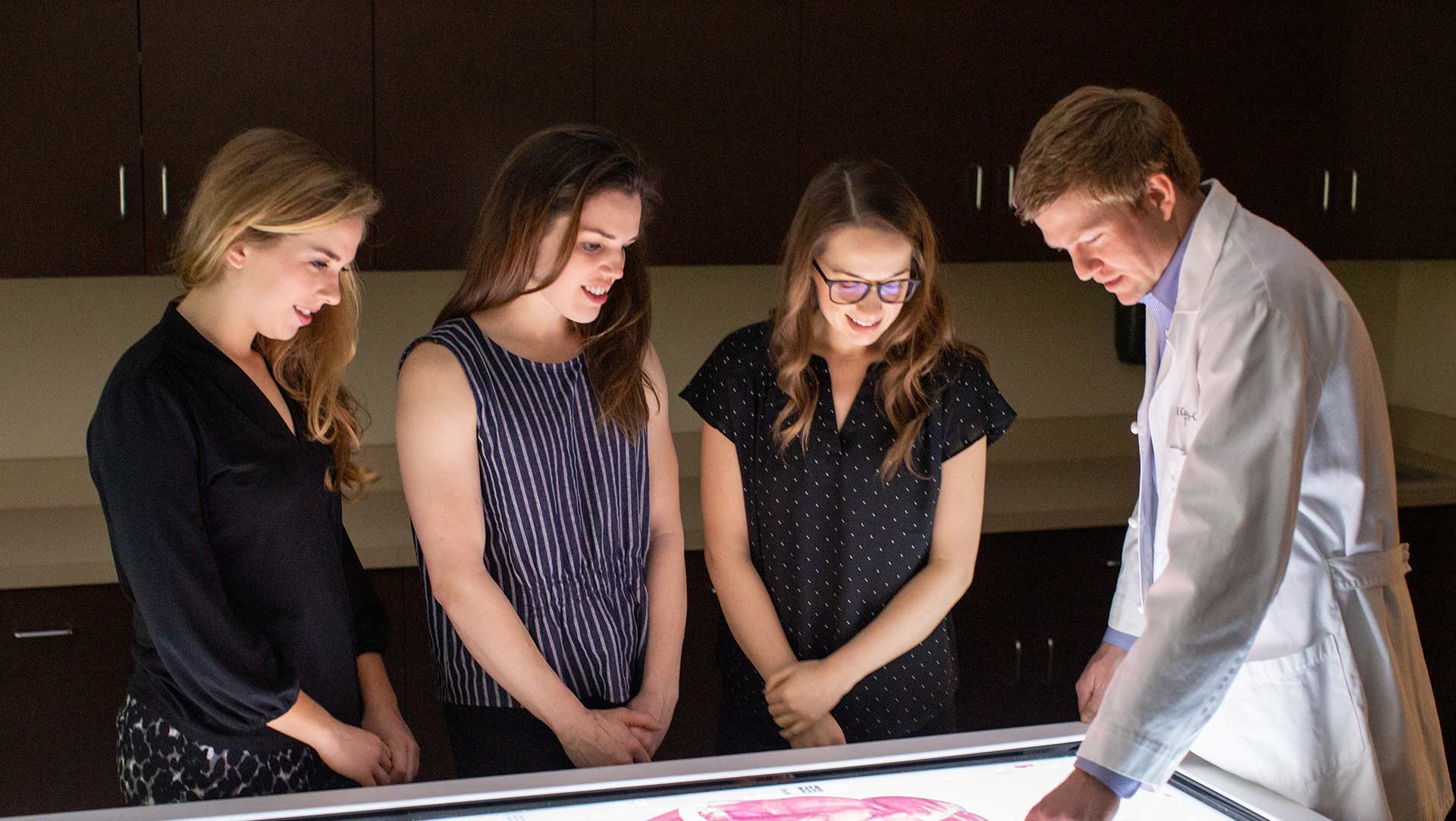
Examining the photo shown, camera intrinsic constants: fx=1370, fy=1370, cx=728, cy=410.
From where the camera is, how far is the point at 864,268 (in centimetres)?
168

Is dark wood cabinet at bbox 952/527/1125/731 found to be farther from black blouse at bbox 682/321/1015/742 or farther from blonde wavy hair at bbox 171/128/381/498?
blonde wavy hair at bbox 171/128/381/498

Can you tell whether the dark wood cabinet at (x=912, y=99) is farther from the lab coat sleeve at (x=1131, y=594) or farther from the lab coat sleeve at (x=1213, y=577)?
the lab coat sleeve at (x=1213, y=577)

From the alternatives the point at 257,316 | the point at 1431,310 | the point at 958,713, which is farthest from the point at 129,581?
the point at 1431,310

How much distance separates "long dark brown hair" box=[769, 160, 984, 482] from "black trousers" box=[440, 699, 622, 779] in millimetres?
467

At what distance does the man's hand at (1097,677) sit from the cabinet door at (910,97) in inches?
60.4

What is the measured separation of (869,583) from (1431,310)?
2596 mm

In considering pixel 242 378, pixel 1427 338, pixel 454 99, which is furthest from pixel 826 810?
pixel 1427 338

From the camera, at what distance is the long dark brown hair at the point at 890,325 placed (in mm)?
1710

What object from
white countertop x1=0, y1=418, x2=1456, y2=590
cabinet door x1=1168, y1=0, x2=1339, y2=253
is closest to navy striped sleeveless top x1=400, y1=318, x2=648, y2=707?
white countertop x1=0, y1=418, x2=1456, y2=590

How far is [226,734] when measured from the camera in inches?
55.6

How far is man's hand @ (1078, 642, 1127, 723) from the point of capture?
1589 millimetres

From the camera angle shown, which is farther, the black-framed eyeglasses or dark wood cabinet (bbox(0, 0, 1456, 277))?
dark wood cabinet (bbox(0, 0, 1456, 277))

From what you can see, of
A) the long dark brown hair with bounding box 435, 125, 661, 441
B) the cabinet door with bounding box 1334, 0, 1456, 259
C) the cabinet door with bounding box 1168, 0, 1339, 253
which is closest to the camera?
the long dark brown hair with bounding box 435, 125, 661, 441

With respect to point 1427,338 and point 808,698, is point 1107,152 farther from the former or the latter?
point 1427,338
